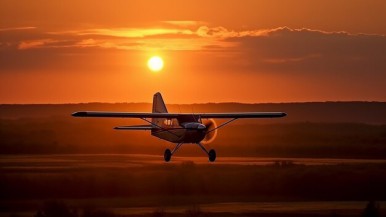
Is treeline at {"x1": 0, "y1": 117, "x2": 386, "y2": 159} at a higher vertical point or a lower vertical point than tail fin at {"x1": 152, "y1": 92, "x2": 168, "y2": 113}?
higher

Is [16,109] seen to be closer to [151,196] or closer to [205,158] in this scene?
[205,158]

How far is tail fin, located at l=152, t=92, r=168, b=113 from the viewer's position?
66.3 m

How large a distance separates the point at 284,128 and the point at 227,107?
279 ft

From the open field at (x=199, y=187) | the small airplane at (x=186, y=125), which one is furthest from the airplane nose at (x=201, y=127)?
the open field at (x=199, y=187)

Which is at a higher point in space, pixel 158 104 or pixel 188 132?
pixel 158 104

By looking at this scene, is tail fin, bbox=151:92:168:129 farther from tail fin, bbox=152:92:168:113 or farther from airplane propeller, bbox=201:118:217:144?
airplane propeller, bbox=201:118:217:144

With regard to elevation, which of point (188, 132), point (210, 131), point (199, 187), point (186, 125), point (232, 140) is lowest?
point (188, 132)

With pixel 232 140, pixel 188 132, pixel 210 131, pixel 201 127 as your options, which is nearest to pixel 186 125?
pixel 188 132

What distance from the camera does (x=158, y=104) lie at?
66.7 metres

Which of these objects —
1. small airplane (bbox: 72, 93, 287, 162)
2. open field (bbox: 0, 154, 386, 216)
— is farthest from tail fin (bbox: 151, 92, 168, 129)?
open field (bbox: 0, 154, 386, 216)

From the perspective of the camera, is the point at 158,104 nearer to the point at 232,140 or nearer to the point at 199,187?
the point at 199,187

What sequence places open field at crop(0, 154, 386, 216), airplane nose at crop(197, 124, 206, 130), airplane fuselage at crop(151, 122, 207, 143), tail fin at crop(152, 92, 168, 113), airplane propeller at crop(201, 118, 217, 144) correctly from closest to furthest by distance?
airplane nose at crop(197, 124, 206, 130), airplane fuselage at crop(151, 122, 207, 143), airplane propeller at crop(201, 118, 217, 144), tail fin at crop(152, 92, 168, 113), open field at crop(0, 154, 386, 216)

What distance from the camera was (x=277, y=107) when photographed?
199m

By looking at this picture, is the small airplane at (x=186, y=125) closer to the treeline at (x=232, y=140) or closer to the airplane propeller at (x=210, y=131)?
the airplane propeller at (x=210, y=131)
